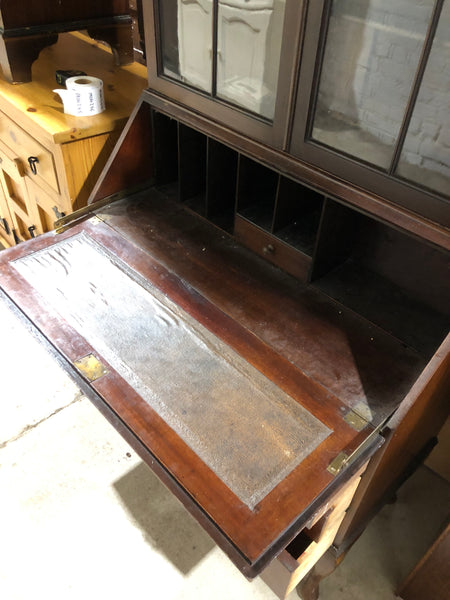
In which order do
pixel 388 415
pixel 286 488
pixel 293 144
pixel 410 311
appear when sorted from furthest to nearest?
pixel 410 311
pixel 293 144
pixel 388 415
pixel 286 488

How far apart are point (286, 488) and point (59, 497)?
1.02 meters

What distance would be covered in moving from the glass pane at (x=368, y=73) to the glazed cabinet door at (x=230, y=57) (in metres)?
0.08

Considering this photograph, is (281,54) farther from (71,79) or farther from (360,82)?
(71,79)

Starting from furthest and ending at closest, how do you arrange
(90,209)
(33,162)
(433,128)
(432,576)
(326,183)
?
1. (33,162)
2. (90,209)
3. (432,576)
4. (326,183)
5. (433,128)

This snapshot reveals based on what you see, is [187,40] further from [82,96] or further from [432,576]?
[432,576]

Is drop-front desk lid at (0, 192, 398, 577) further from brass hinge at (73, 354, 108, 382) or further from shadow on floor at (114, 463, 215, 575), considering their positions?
shadow on floor at (114, 463, 215, 575)

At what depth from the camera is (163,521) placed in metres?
1.52

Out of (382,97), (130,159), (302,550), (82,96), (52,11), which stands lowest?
(302,550)

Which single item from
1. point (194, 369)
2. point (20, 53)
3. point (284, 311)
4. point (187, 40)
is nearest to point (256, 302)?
point (284, 311)

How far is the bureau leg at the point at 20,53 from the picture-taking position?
1.61m

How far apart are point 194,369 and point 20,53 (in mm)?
1307

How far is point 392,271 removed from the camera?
1.21 metres

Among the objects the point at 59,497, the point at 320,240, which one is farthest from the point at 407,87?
the point at 59,497

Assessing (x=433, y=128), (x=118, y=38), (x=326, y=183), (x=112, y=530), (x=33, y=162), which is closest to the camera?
(x=433, y=128)
